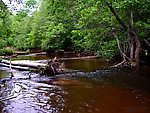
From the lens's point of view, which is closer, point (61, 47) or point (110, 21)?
point (110, 21)

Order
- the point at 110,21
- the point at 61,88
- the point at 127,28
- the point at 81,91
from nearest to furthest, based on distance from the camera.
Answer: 1. the point at 81,91
2. the point at 61,88
3. the point at 127,28
4. the point at 110,21

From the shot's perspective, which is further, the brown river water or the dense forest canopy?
the dense forest canopy

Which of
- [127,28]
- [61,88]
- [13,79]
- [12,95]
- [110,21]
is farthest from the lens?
[110,21]

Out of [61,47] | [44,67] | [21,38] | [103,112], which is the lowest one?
[103,112]

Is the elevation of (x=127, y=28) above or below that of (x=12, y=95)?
above

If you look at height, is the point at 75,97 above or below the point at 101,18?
below

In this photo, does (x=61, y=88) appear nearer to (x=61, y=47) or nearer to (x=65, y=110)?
(x=65, y=110)

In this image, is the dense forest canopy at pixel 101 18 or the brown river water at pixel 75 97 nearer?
the brown river water at pixel 75 97

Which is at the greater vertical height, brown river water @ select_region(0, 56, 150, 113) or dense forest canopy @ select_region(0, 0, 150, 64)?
dense forest canopy @ select_region(0, 0, 150, 64)

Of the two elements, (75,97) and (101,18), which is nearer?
(75,97)

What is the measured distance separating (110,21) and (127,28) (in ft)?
5.30

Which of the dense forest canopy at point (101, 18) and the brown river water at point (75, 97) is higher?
the dense forest canopy at point (101, 18)

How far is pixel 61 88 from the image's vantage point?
6457mm

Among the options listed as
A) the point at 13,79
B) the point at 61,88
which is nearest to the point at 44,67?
the point at 13,79
